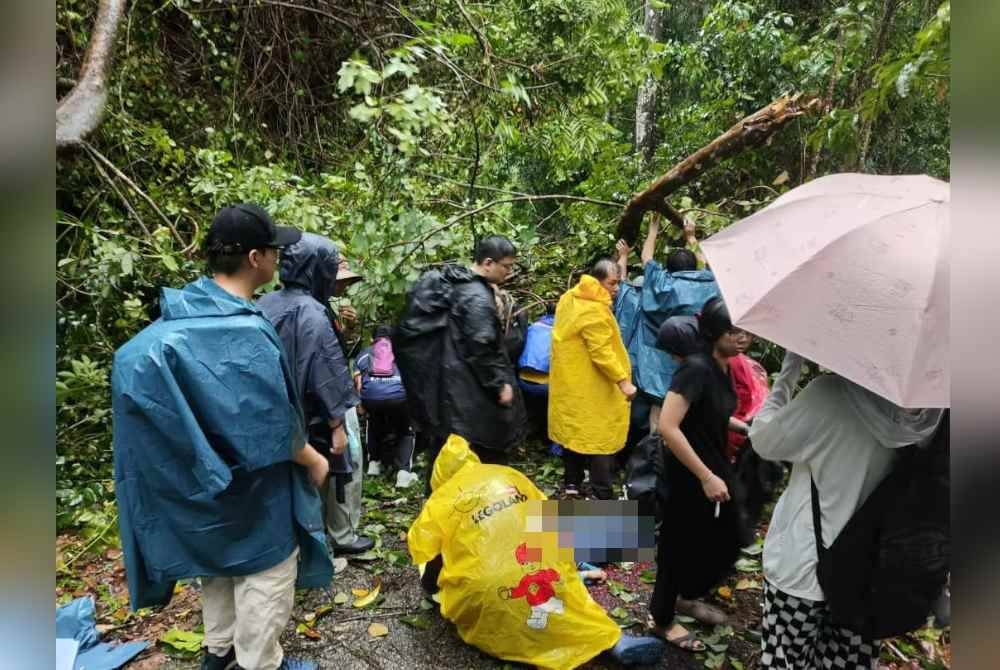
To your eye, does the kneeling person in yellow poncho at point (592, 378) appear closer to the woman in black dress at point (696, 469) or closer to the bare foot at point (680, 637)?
the woman in black dress at point (696, 469)

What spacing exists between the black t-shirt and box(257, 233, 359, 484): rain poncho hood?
1571 millimetres

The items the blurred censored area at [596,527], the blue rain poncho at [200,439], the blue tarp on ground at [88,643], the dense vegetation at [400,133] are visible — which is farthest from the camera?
the dense vegetation at [400,133]

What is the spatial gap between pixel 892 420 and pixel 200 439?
210cm

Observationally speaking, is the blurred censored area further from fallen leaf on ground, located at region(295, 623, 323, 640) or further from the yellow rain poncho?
fallen leaf on ground, located at region(295, 623, 323, 640)

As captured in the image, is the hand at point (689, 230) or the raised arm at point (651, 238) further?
the raised arm at point (651, 238)

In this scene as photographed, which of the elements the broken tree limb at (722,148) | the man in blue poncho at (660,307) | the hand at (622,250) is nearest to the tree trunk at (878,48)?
the broken tree limb at (722,148)

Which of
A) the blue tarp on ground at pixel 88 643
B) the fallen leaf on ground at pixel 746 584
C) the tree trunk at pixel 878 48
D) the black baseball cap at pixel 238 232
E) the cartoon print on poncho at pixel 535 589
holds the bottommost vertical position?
the fallen leaf on ground at pixel 746 584

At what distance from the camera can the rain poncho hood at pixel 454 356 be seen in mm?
3414

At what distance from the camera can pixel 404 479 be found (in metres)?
4.76

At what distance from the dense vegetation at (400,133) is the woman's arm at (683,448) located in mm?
1848

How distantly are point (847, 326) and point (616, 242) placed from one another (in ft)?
12.9

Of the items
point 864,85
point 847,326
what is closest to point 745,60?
point 864,85

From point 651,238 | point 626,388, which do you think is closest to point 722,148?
point 651,238

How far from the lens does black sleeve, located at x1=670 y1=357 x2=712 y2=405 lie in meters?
2.48
